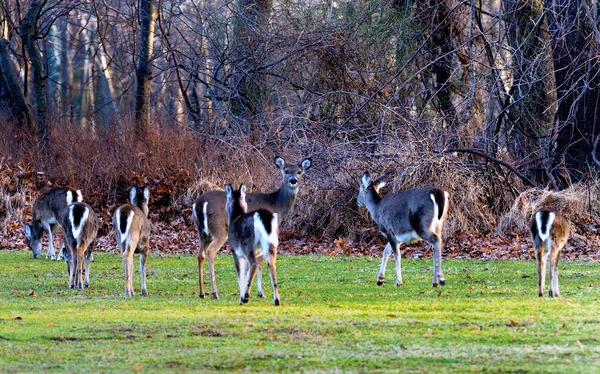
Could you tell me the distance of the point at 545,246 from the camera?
38.4 ft

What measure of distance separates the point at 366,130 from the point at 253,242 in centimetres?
1179

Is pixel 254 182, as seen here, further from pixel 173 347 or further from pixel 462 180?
pixel 173 347

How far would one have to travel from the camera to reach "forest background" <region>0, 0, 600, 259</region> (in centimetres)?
2095

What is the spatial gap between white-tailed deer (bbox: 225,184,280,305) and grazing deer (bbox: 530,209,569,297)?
122 inches

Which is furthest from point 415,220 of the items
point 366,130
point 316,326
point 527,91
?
point 527,91

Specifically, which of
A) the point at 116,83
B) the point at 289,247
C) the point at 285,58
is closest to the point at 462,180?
the point at 289,247

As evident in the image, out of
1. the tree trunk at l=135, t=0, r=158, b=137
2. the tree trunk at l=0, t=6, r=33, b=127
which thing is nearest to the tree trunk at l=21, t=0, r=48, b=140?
the tree trunk at l=0, t=6, r=33, b=127

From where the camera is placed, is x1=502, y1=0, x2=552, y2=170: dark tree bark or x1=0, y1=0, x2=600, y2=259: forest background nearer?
x1=0, y1=0, x2=600, y2=259: forest background

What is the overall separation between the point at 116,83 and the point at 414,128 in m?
38.6

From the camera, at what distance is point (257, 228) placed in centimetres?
1152

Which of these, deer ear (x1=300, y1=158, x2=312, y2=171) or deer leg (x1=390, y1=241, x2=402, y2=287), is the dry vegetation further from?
deer leg (x1=390, y1=241, x2=402, y2=287)

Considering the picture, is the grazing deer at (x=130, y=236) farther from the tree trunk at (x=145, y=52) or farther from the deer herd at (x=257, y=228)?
the tree trunk at (x=145, y=52)

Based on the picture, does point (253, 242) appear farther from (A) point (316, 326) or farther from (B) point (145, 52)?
(B) point (145, 52)

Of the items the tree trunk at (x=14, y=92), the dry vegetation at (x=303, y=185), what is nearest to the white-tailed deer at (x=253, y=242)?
the dry vegetation at (x=303, y=185)
